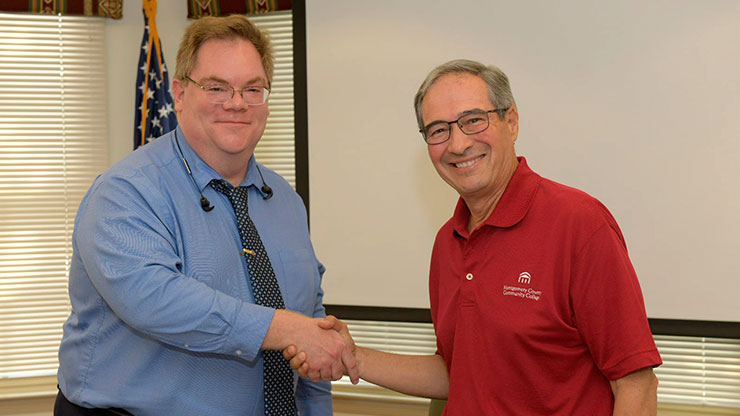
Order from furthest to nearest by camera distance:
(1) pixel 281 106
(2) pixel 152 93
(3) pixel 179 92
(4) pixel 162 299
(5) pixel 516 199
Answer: (1) pixel 281 106
(2) pixel 152 93
(3) pixel 179 92
(5) pixel 516 199
(4) pixel 162 299

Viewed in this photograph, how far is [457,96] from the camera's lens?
1.81 m

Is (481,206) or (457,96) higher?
(457,96)

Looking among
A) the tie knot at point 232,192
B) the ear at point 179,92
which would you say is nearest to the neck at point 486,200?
the tie knot at point 232,192

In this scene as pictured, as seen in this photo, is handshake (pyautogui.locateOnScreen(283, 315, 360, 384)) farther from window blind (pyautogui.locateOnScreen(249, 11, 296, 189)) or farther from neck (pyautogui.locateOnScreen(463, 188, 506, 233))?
window blind (pyautogui.locateOnScreen(249, 11, 296, 189))

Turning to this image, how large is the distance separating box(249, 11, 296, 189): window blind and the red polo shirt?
2.45 metres

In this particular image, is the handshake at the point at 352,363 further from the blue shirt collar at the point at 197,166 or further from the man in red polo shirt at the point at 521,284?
the blue shirt collar at the point at 197,166

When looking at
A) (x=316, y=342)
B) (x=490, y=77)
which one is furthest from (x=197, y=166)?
(x=490, y=77)

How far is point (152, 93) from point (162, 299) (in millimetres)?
2562

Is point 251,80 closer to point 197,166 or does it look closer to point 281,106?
point 197,166

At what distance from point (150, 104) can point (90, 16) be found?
720mm

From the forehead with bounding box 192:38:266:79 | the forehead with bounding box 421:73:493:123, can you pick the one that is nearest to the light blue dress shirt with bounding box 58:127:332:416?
the forehead with bounding box 192:38:266:79

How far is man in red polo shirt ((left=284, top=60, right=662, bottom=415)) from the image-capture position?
1600mm

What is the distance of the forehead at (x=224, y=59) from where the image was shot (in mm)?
1921

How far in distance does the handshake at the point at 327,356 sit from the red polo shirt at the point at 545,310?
418 mm
